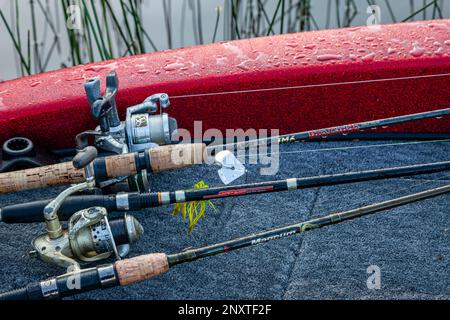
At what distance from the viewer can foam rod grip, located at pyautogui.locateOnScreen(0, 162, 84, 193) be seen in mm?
2309

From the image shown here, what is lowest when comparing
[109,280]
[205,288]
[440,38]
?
[205,288]

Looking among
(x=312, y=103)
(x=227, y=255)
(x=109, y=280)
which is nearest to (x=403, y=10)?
(x=312, y=103)

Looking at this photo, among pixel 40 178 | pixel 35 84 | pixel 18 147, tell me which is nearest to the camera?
pixel 40 178

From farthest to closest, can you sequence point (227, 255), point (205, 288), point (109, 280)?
1. point (227, 255)
2. point (205, 288)
3. point (109, 280)

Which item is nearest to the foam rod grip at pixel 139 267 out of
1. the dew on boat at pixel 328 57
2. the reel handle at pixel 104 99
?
the reel handle at pixel 104 99

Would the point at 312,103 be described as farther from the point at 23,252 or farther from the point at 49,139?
the point at 23,252

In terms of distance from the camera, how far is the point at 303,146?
279 cm

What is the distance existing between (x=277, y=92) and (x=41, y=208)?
107cm

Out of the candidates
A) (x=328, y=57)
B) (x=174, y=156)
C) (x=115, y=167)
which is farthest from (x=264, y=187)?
(x=328, y=57)

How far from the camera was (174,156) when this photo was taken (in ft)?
7.15

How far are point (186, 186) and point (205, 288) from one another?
619mm

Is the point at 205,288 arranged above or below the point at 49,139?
below

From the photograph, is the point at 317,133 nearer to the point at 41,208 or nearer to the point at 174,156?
the point at 174,156

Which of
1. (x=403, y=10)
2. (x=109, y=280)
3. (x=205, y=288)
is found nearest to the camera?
(x=109, y=280)
